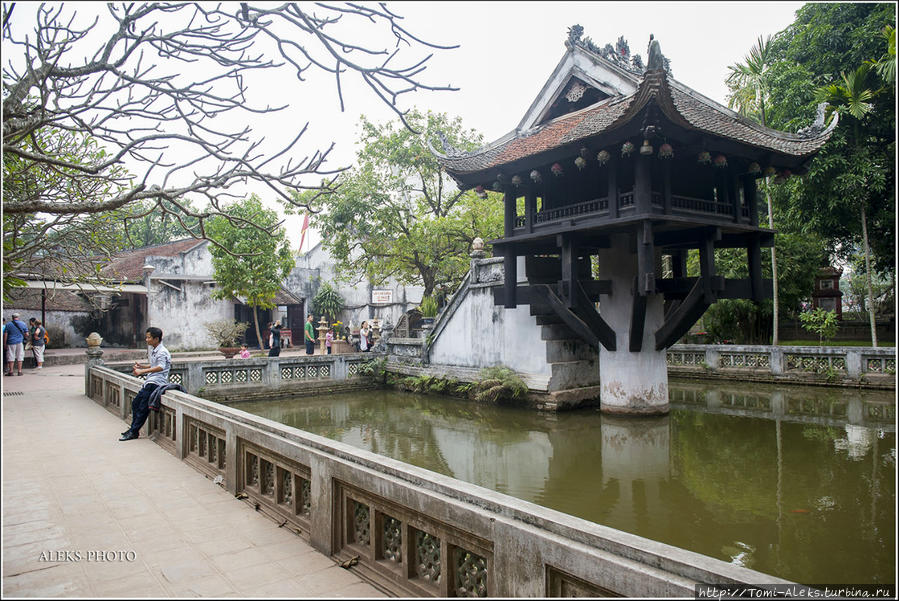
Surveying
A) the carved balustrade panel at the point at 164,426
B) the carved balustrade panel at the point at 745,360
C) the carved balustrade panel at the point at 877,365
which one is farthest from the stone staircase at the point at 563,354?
the carved balustrade panel at the point at 164,426

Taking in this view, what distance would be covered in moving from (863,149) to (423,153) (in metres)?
12.2

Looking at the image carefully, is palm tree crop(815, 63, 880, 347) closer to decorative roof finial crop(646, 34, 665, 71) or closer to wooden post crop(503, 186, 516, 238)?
decorative roof finial crop(646, 34, 665, 71)


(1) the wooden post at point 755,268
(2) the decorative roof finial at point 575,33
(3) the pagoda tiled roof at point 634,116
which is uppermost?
(2) the decorative roof finial at point 575,33

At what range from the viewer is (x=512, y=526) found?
254 cm

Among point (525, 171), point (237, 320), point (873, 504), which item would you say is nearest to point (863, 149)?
point (525, 171)

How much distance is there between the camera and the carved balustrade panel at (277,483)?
13.2ft

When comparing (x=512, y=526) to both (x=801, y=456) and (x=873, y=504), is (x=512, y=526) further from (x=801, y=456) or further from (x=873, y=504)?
(x=801, y=456)

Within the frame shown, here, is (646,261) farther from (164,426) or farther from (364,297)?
(364,297)

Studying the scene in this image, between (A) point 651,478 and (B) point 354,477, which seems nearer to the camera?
(B) point 354,477

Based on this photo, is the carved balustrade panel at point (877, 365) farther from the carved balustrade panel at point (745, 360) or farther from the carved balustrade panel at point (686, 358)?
the carved balustrade panel at point (686, 358)

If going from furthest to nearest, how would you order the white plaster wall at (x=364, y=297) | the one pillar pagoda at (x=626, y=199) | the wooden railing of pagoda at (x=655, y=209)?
the white plaster wall at (x=364, y=297), the wooden railing of pagoda at (x=655, y=209), the one pillar pagoda at (x=626, y=199)

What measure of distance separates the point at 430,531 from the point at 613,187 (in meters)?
7.94

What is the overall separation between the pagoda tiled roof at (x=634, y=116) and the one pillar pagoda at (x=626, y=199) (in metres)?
0.04

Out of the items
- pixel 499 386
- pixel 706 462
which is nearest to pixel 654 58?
pixel 706 462
